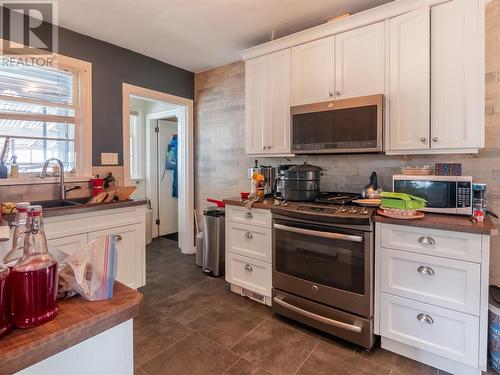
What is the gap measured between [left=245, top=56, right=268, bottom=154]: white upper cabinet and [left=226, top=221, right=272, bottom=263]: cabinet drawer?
0.84 meters

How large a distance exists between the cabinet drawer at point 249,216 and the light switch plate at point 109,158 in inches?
53.1

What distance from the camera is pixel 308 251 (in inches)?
82.9

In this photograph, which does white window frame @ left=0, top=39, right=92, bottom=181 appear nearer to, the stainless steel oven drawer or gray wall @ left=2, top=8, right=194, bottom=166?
gray wall @ left=2, top=8, right=194, bottom=166

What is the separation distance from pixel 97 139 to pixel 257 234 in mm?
1892

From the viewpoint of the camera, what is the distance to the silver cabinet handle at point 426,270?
1.70 metres

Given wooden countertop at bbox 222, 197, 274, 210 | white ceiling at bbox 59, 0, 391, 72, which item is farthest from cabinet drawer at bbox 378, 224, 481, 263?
white ceiling at bbox 59, 0, 391, 72

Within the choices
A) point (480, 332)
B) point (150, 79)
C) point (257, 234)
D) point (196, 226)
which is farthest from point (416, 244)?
point (150, 79)

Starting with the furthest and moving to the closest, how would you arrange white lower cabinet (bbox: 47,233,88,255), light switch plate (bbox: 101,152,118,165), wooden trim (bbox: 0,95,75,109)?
light switch plate (bbox: 101,152,118,165) < wooden trim (bbox: 0,95,75,109) < white lower cabinet (bbox: 47,233,88,255)

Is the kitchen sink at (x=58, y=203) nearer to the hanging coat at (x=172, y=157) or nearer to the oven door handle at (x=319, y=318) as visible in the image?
the oven door handle at (x=319, y=318)

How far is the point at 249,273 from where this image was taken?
2568 mm

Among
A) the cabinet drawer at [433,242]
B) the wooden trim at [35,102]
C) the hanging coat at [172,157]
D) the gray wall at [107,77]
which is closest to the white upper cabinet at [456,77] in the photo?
the cabinet drawer at [433,242]

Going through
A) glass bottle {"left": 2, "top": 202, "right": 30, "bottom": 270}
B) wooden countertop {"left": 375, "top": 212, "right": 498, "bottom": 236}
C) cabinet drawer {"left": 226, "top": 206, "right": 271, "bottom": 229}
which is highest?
glass bottle {"left": 2, "top": 202, "right": 30, "bottom": 270}

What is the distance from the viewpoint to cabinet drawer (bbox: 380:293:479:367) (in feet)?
5.26

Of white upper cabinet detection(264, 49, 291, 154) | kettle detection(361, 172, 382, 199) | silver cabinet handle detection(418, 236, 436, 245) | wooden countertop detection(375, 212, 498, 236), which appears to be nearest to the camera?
wooden countertop detection(375, 212, 498, 236)
